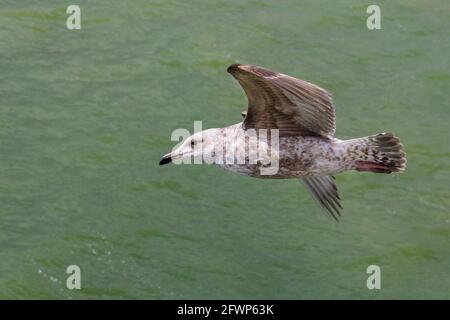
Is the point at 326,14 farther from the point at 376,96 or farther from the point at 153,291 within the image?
the point at 153,291

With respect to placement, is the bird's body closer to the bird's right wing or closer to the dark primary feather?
the dark primary feather

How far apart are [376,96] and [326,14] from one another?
1.32 m

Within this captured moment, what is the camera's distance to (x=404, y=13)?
13.9 meters

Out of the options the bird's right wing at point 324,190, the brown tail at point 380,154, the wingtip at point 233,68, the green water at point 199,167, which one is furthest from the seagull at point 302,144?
the green water at point 199,167

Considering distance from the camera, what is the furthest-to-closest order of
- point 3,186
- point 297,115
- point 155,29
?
1. point 155,29
2. point 3,186
3. point 297,115

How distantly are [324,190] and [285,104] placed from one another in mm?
1495

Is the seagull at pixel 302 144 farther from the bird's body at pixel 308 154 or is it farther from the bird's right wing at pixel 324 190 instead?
the bird's right wing at pixel 324 190

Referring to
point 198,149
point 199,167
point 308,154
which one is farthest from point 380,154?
point 199,167

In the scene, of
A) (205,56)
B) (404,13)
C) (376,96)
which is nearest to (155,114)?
(205,56)

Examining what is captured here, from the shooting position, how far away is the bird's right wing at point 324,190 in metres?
9.89

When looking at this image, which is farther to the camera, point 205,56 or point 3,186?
point 205,56

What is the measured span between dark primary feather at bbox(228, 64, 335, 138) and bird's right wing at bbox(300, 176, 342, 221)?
1.11m
